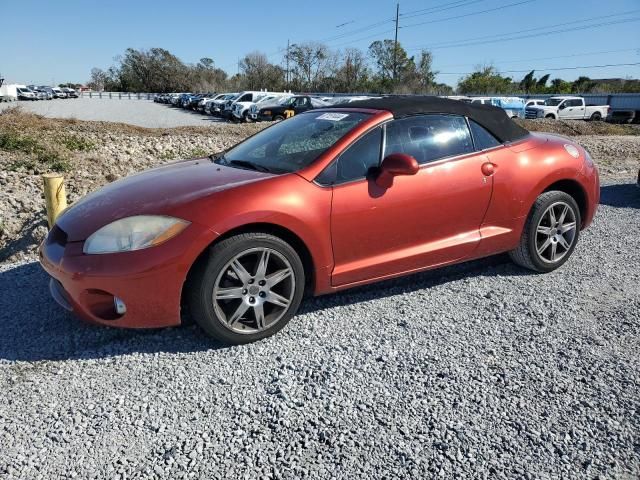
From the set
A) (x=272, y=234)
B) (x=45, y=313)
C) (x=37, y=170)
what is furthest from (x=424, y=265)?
(x=37, y=170)

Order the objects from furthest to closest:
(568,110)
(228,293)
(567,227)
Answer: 1. (568,110)
2. (567,227)
3. (228,293)

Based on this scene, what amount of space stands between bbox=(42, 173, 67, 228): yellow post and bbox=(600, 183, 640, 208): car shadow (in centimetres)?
726

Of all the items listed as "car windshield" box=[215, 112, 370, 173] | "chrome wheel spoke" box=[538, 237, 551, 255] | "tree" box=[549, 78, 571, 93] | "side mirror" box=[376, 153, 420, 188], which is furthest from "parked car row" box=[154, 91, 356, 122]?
"tree" box=[549, 78, 571, 93]

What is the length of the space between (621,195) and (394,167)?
6510 mm

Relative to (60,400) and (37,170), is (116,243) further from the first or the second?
(37,170)

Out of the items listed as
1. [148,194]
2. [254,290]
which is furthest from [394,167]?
[148,194]

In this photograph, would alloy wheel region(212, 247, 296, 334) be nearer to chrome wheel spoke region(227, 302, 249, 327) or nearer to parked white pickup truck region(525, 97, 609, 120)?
chrome wheel spoke region(227, 302, 249, 327)

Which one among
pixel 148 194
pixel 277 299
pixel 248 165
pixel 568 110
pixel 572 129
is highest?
pixel 248 165

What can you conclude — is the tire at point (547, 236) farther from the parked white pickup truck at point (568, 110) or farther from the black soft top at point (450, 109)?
the parked white pickup truck at point (568, 110)

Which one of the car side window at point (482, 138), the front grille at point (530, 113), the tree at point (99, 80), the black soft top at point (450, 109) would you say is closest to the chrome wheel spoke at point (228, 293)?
the black soft top at point (450, 109)

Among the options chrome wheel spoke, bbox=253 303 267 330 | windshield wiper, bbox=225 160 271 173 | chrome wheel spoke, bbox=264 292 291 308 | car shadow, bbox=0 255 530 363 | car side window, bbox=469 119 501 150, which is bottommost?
car shadow, bbox=0 255 530 363

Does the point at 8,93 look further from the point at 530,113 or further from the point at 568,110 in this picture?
the point at 568,110

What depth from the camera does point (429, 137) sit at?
389 cm

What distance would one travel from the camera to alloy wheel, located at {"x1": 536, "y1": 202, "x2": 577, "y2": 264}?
4430 millimetres
